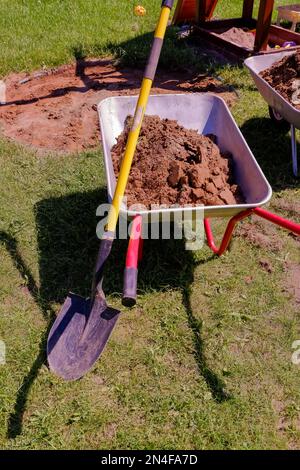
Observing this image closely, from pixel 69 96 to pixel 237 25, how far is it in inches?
130

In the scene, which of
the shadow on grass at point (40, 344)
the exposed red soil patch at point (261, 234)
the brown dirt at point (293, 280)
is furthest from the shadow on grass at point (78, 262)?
the brown dirt at point (293, 280)

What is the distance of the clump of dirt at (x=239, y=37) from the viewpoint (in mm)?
6559

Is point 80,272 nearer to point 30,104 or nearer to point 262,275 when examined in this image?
point 262,275

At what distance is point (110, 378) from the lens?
9.02ft

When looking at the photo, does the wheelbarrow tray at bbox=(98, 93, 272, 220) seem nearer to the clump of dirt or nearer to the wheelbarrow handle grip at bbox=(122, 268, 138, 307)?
the wheelbarrow handle grip at bbox=(122, 268, 138, 307)

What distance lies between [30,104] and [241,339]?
3.75 m

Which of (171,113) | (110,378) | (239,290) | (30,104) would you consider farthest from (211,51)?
(110,378)

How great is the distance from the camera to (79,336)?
8.48 ft

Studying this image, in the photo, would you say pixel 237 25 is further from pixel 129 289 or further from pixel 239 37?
pixel 129 289

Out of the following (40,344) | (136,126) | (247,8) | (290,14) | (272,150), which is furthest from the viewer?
(247,8)

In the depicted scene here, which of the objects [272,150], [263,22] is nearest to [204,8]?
[263,22]

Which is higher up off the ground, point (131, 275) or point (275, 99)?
point (275, 99)

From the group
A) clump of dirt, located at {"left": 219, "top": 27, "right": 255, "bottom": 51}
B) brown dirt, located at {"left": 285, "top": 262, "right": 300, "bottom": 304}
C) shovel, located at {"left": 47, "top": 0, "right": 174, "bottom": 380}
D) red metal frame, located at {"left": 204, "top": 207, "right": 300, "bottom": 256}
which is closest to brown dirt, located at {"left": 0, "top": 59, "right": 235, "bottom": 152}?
clump of dirt, located at {"left": 219, "top": 27, "right": 255, "bottom": 51}

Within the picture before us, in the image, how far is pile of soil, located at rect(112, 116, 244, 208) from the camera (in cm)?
304
